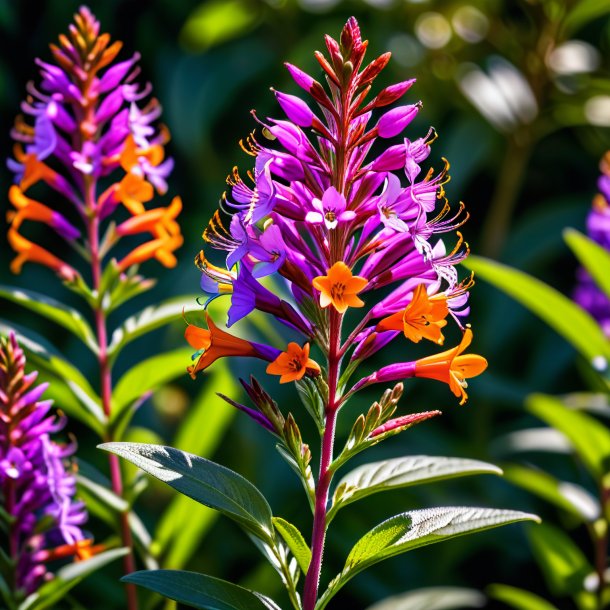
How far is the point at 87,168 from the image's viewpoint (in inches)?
59.2

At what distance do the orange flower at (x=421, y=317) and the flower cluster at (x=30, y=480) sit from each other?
0.54m

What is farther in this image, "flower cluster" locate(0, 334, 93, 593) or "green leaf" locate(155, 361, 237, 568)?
"green leaf" locate(155, 361, 237, 568)

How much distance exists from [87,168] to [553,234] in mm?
1750

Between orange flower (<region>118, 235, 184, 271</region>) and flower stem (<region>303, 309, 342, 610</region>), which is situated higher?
orange flower (<region>118, 235, 184, 271</region>)

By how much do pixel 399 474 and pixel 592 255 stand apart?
78 centimetres

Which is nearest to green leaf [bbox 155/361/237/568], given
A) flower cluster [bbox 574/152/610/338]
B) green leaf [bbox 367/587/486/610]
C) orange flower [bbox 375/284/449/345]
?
green leaf [bbox 367/587/486/610]

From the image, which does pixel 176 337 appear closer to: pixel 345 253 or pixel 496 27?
pixel 345 253

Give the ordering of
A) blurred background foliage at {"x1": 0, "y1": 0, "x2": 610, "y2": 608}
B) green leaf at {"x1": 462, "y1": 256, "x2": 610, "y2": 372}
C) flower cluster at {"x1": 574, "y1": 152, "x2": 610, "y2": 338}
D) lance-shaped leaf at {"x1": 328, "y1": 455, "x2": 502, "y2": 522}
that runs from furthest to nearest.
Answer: blurred background foliage at {"x1": 0, "y1": 0, "x2": 610, "y2": 608}
flower cluster at {"x1": 574, "y1": 152, "x2": 610, "y2": 338}
green leaf at {"x1": 462, "y1": 256, "x2": 610, "y2": 372}
lance-shaped leaf at {"x1": 328, "y1": 455, "x2": 502, "y2": 522}

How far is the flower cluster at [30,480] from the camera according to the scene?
1300 millimetres

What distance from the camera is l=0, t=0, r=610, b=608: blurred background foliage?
2420 millimetres

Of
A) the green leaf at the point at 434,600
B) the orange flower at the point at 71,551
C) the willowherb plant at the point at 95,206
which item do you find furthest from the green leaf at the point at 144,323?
the green leaf at the point at 434,600

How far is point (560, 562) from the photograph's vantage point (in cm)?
181

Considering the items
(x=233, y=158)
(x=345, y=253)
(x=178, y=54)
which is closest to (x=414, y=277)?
(x=345, y=253)

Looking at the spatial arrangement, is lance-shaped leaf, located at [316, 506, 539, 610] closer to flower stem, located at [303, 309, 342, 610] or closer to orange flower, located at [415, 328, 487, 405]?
flower stem, located at [303, 309, 342, 610]
